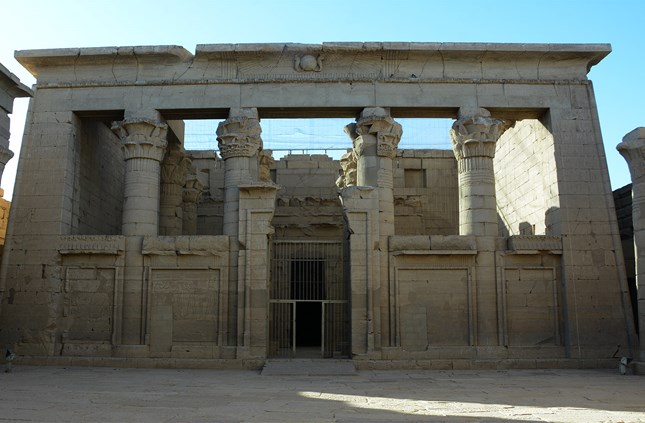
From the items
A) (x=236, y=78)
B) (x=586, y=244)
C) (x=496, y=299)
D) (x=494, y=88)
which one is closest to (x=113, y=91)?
(x=236, y=78)

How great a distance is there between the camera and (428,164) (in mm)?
22906

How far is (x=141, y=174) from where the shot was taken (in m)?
16.2

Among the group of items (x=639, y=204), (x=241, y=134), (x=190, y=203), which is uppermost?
(x=241, y=134)

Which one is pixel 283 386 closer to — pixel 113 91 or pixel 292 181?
pixel 113 91

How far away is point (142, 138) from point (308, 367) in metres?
7.33

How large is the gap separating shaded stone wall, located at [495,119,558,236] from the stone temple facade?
0.13 meters

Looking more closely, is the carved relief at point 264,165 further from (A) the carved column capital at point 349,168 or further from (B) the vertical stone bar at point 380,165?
(B) the vertical stone bar at point 380,165

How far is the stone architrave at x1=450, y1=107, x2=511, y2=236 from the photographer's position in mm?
15820

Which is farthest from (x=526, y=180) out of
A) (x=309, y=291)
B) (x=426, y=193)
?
(x=309, y=291)

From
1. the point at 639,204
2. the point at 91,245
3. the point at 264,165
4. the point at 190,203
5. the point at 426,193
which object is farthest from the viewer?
the point at 426,193

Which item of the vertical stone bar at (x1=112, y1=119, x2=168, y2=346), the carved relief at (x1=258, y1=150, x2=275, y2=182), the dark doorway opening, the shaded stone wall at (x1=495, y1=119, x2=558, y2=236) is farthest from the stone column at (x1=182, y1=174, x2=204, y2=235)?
the shaded stone wall at (x1=495, y1=119, x2=558, y2=236)

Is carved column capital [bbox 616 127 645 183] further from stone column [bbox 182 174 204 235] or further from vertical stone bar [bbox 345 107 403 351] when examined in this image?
stone column [bbox 182 174 204 235]

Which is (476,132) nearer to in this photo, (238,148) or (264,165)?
(238,148)

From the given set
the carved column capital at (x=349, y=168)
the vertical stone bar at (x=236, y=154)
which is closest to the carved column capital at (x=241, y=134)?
the vertical stone bar at (x=236, y=154)
